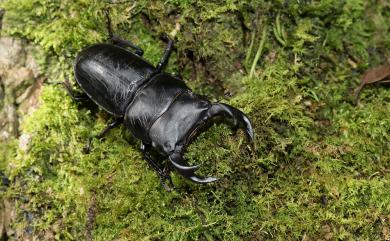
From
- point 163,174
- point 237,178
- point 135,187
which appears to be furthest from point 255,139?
point 135,187

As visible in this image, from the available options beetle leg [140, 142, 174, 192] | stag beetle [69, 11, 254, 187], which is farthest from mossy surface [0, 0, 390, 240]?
stag beetle [69, 11, 254, 187]

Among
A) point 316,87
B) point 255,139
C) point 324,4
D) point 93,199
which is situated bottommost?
point 93,199

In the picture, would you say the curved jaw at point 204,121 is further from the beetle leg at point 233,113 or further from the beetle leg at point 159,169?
the beetle leg at point 159,169

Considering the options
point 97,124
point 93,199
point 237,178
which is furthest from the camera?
point 97,124

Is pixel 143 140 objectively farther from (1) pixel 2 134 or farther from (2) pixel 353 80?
(2) pixel 353 80

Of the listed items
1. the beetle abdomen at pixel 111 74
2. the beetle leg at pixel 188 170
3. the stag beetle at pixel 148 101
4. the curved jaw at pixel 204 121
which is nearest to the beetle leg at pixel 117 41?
the stag beetle at pixel 148 101

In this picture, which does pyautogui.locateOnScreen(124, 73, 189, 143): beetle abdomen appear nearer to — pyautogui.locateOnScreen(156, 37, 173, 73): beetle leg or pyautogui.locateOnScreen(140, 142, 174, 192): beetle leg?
pyautogui.locateOnScreen(140, 142, 174, 192): beetle leg
